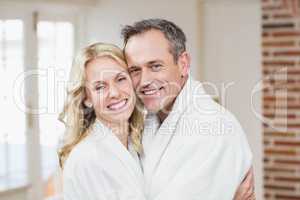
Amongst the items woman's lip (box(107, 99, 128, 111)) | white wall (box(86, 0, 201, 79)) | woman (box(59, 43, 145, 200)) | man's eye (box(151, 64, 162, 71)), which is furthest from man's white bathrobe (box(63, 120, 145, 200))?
white wall (box(86, 0, 201, 79))

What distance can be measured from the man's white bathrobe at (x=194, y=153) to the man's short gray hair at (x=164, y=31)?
0.11 m

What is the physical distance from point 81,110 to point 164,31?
319 mm

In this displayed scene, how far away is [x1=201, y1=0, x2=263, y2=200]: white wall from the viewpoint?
10.8ft

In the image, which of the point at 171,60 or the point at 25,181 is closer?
the point at 171,60

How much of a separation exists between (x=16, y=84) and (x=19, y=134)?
36 centimetres

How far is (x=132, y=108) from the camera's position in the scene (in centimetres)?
142

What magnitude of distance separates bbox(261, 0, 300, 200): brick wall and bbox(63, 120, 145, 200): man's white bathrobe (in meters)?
2.04

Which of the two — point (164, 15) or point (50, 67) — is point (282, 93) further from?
point (50, 67)

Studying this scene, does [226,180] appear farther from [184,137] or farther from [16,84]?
[16,84]

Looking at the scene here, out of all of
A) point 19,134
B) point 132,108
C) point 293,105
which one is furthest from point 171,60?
point 19,134

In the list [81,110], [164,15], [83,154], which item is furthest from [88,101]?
[164,15]

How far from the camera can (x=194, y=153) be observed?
1376 millimetres

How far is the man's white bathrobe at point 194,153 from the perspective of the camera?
4.45 ft

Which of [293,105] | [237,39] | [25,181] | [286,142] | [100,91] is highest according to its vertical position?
[237,39]
